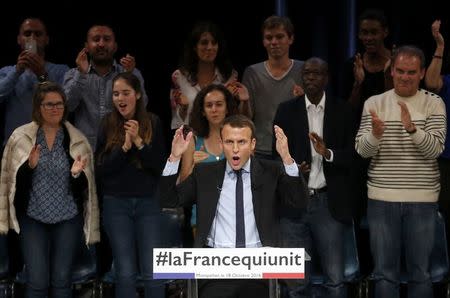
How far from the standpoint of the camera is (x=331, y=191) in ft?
18.4

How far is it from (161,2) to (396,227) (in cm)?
263

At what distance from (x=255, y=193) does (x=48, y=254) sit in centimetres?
154

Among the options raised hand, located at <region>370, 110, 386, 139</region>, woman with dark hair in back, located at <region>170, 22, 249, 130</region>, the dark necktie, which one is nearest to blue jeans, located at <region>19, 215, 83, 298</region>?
woman with dark hair in back, located at <region>170, 22, 249, 130</region>

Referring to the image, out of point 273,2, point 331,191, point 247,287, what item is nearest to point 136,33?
point 273,2

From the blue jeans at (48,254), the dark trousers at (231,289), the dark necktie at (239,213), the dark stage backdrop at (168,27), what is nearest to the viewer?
the dark trousers at (231,289)

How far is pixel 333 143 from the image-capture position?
5.69 meters

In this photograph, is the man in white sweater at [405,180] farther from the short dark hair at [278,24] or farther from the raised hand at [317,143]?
the short dark hair at [278,24]

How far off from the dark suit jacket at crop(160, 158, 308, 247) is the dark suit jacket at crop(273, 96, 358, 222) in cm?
89

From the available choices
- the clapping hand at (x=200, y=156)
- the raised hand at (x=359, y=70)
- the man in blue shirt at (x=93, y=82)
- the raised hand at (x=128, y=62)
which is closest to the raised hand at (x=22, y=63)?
the man in blue shirt at (x=93, y=82)

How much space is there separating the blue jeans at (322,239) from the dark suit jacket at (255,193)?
33.5 inches

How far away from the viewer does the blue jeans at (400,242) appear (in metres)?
5.41

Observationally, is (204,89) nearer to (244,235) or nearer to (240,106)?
(240,106)

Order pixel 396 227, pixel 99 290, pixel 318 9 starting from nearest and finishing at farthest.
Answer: pixel 396 227
pixel 99 290
pixel 318 9

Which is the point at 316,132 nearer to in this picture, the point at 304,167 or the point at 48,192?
the point at 304,167
